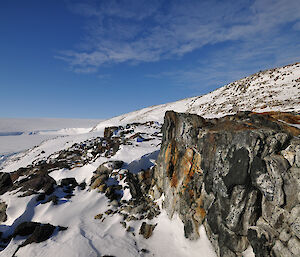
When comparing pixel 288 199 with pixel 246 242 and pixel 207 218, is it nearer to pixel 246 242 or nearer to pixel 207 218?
pixel 246 242

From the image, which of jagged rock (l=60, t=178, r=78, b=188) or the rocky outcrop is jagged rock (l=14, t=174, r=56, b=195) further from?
the rocky outcrop

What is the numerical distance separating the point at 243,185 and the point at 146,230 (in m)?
6.79

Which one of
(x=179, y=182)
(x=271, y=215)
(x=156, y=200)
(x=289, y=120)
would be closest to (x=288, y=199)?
(x=271, y=215)

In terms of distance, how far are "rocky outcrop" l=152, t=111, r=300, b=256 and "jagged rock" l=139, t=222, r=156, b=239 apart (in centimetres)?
205

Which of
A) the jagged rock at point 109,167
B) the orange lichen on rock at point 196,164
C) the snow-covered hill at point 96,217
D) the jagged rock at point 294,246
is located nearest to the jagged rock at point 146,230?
the snow-covered hill at point 96,217

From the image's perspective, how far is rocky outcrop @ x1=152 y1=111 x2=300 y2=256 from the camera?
17.3 feet

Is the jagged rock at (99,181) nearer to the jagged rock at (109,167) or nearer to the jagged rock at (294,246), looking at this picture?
the jagged rock at (109,167)

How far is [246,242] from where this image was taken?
21.5 ft

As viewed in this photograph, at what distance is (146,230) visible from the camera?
10141 millimetres

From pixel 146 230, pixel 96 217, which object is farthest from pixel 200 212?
pixel 96 217

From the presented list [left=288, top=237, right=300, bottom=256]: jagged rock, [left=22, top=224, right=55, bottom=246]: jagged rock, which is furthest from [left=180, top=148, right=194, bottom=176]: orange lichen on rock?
[left=22, top=224, right=55, bottom=246]: jagged rock

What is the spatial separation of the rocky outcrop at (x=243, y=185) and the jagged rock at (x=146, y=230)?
2048 millimetres

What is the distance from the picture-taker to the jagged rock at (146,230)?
9.95 metres

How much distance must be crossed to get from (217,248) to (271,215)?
10.7 ft
